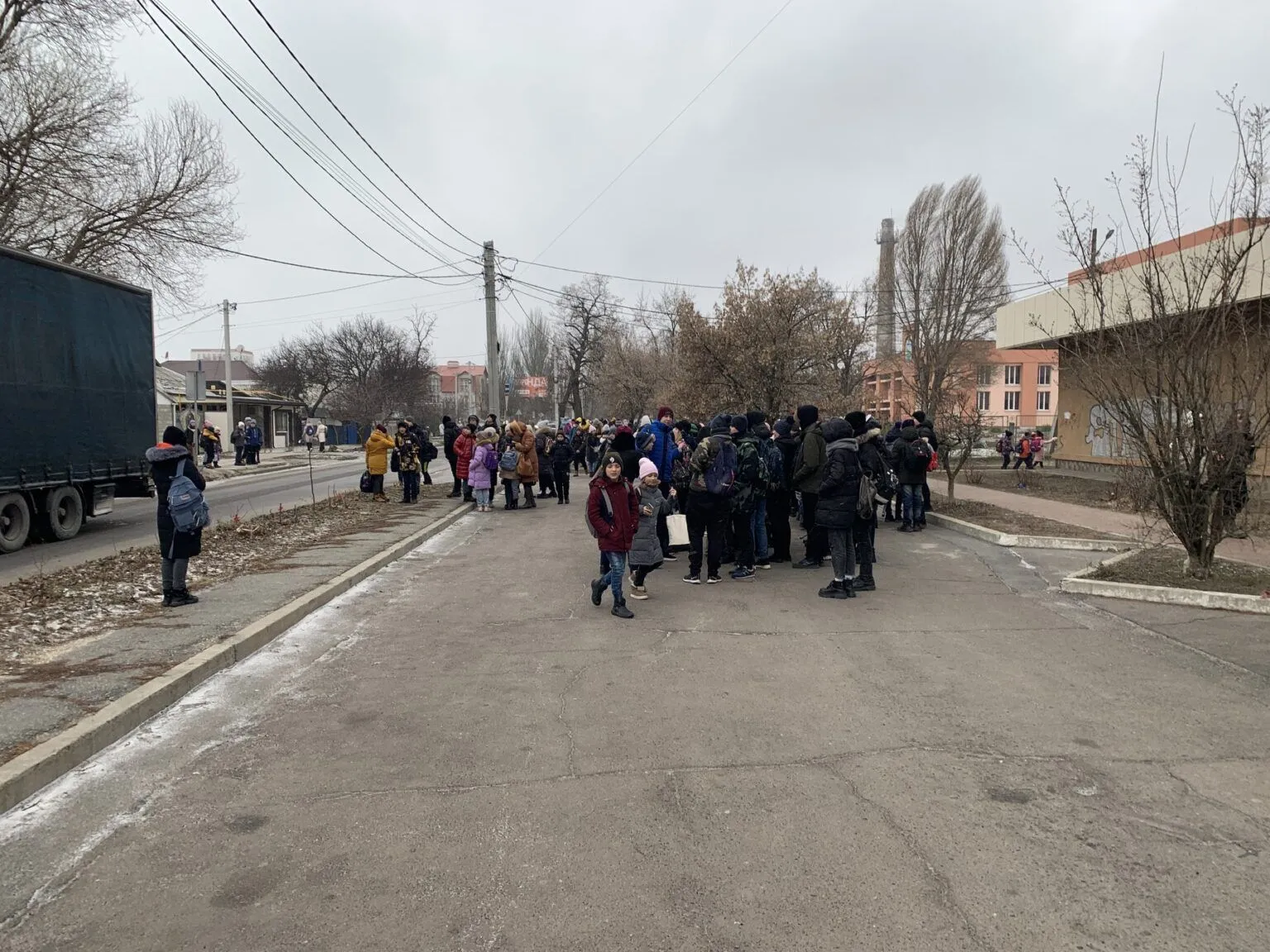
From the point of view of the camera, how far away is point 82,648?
633cm

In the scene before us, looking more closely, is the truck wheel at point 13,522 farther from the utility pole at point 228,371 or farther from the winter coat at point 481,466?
the utility pole at point 228,371

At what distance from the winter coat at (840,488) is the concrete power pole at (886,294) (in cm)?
2773

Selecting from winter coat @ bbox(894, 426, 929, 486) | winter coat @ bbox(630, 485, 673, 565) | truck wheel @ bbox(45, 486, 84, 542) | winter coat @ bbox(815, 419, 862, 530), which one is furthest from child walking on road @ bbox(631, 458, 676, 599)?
truck wheel @ bbox(45, 486, 84, 542)

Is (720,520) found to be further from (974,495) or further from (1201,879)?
(974,495)

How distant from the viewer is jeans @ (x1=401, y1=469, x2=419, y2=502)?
17156mm

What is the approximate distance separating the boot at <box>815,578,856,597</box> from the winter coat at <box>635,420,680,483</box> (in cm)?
272

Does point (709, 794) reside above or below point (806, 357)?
below

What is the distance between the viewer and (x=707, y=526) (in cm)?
923

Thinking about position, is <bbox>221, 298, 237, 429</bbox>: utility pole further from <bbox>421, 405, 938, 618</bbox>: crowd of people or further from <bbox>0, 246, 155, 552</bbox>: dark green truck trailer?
<bbox>421, 405, 938, 618</bbox>: crowd of people

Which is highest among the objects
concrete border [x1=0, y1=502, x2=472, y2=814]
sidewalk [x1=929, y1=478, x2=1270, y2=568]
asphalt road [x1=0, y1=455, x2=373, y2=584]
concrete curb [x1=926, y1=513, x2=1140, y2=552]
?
sidewalk [x1=929, y1=478, x2=1270, y2=568]

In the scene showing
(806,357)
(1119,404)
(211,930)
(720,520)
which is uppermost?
(806,357)

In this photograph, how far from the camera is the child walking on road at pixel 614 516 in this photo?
296 inches

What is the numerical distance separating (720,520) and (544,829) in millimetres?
5702

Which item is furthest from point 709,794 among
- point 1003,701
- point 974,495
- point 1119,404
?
point 974,495
